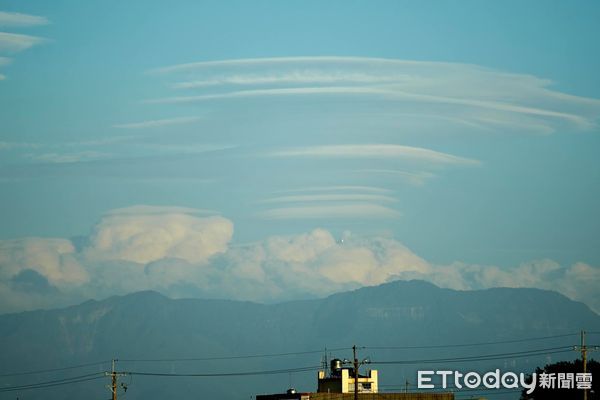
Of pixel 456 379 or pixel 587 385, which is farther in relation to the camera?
pixel 456 379

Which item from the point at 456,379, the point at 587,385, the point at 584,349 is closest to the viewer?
the point at 584,349

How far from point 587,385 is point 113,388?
213 ft

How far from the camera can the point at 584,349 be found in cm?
16750

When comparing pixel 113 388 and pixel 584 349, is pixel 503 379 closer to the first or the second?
pixel 584 349

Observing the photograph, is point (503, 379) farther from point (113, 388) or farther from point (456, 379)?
point (113, 388)

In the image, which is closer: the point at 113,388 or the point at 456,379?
the point at 113,388

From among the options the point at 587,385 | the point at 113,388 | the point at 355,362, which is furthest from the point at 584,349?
the point at 113,388

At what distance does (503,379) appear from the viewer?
185375 millimetres

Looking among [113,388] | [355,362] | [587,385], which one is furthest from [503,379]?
[113,388]

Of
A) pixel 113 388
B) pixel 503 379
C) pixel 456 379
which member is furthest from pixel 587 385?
pixel 113 388

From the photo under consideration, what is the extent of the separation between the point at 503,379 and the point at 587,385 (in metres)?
12.2

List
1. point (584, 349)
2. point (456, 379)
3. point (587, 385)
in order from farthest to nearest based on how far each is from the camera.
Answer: point (456, 379)
point (587, 385)
point (584, 349)

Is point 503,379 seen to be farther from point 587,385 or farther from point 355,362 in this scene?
point 355,362

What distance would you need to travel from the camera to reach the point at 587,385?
589ft
